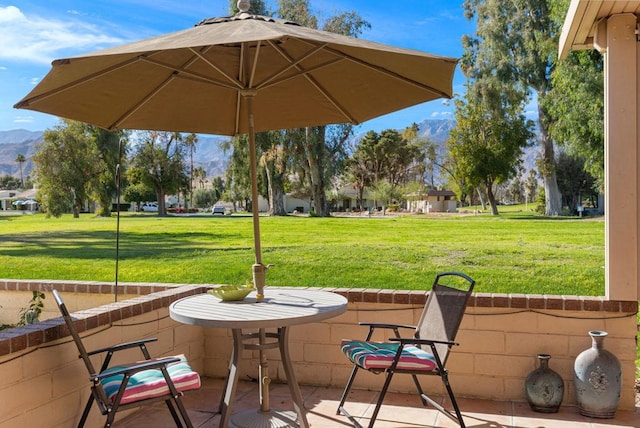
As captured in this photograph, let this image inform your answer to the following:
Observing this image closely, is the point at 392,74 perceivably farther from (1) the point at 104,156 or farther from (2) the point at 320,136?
(1) the point at 104,156

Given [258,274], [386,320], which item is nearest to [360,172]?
[386,320]

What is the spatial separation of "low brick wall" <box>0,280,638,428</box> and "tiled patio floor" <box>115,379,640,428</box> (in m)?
0.14

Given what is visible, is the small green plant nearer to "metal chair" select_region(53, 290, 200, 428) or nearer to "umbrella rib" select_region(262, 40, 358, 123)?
"metal chair" select_region(53, 290, 200, 428)

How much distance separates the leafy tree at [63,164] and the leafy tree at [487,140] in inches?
755

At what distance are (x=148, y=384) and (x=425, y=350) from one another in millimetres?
1645

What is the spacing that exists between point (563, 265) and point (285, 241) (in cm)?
709

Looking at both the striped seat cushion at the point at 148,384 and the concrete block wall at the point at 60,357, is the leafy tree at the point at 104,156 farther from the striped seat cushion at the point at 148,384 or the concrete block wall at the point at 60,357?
the striped seat cushion at the point at 148,384

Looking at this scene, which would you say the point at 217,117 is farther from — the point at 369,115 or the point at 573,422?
the point at 573,422

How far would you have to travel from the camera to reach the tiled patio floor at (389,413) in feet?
11.8

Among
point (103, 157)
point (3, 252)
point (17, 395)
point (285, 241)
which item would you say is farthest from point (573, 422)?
point (103, 157)

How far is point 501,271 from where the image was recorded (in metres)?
9.50

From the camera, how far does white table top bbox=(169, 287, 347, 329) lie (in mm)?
2941

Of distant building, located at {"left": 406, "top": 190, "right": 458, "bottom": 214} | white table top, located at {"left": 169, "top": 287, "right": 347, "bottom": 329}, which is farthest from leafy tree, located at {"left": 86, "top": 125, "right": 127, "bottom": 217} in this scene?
white table top, located at {"left": 169, "top": 287, "right": 347, "bottom": 329}

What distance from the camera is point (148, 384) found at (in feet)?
9.31
